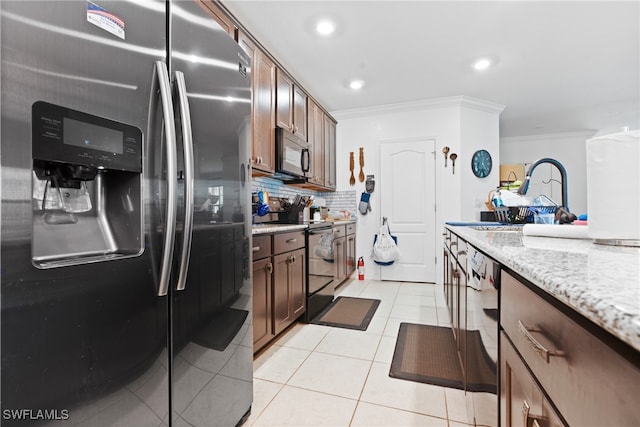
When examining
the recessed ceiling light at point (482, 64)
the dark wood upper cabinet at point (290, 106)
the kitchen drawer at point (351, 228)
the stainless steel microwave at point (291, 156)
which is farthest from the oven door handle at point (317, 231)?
the recessed ceiling light at point (482, 64)

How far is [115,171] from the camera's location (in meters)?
0.90

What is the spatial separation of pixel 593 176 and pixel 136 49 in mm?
1272

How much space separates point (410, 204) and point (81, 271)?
163 inches

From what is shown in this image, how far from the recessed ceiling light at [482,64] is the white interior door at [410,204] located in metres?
1.17

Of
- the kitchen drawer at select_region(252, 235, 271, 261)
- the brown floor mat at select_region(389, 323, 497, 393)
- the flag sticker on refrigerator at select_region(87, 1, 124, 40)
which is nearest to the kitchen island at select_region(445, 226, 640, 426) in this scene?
the brown floor mat at select_region(389, 323, 497, 393)

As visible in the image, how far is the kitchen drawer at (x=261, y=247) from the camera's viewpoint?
1.92m

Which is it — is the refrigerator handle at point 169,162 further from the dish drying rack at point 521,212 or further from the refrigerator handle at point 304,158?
the refrigerator handle at point 304,158

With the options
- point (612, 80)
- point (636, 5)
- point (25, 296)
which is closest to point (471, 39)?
point (636, 5)

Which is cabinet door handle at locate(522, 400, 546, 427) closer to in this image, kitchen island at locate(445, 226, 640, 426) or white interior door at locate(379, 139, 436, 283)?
kitchen island at locate(445, 226, 640, 426)

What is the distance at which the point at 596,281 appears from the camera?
Answer: 0.40m

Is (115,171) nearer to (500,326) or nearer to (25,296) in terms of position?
(25,296)

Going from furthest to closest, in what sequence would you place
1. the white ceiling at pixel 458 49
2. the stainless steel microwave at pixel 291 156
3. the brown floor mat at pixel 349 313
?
the stainless steel microwave at pixel 291 156 → the brown floor mat at pixel 349 313 → the white ceiling at pixel 458 49

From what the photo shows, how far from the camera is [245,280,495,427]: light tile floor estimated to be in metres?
1.46

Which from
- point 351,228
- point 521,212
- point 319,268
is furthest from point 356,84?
point 521,212
